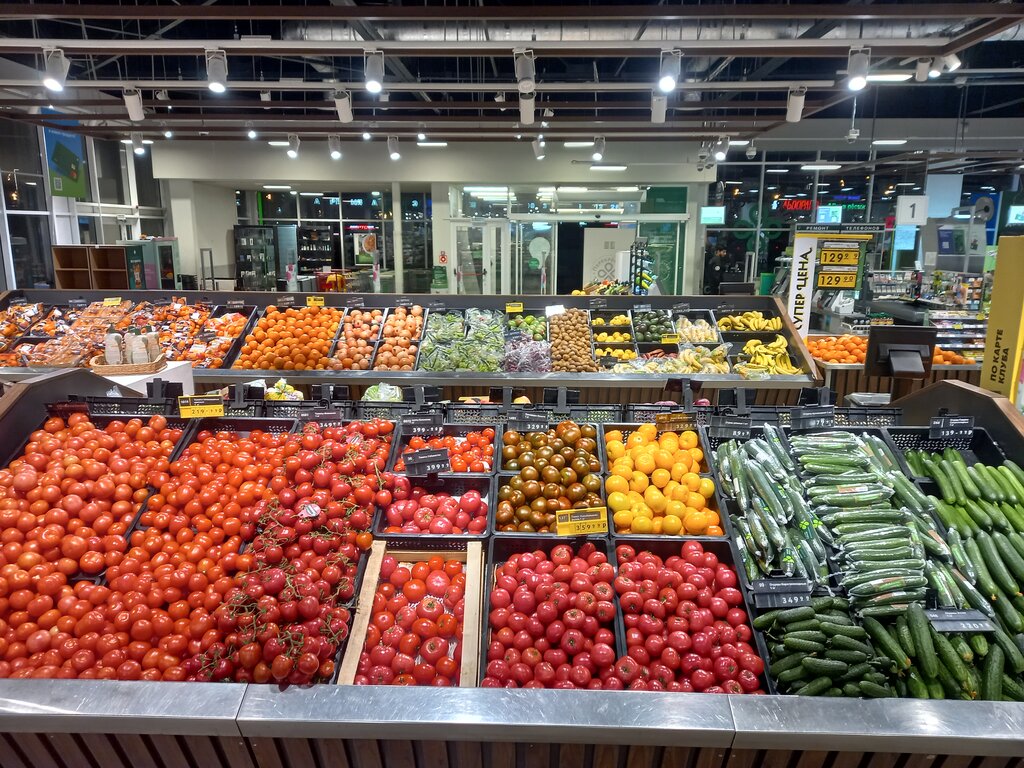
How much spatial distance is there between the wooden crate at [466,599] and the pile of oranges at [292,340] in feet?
12.6

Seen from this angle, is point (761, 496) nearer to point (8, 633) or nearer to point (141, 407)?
point (8, 633)

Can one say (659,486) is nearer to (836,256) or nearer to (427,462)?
(427,462)

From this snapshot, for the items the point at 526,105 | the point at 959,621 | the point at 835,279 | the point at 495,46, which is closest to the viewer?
the point at 959,621

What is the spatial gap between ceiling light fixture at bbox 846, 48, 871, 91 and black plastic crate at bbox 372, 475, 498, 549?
462 cm

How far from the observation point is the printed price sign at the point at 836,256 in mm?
7379

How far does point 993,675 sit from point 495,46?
484 cm

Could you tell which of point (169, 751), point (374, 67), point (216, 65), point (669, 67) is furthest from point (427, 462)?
point (216, 65)

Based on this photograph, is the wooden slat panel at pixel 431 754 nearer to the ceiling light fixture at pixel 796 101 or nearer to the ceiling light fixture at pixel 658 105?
the ceiling light fixture at pixel 658 105

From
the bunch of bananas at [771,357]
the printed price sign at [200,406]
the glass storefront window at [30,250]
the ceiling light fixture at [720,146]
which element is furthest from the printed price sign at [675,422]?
the glass storefront window at [30,250]

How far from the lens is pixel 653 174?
41.5 ft

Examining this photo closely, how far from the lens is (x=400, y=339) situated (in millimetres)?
6551

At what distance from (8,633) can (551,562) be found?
196cm

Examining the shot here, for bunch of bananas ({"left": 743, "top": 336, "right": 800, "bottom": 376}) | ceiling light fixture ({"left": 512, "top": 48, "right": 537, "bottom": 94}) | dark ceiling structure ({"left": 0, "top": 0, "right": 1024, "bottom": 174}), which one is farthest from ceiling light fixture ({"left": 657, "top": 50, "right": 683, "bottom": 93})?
bunch of bananas ({"left": 743, "top": 336, "right": 800, "bottom": 376})

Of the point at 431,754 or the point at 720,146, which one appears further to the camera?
the point at 720,146
